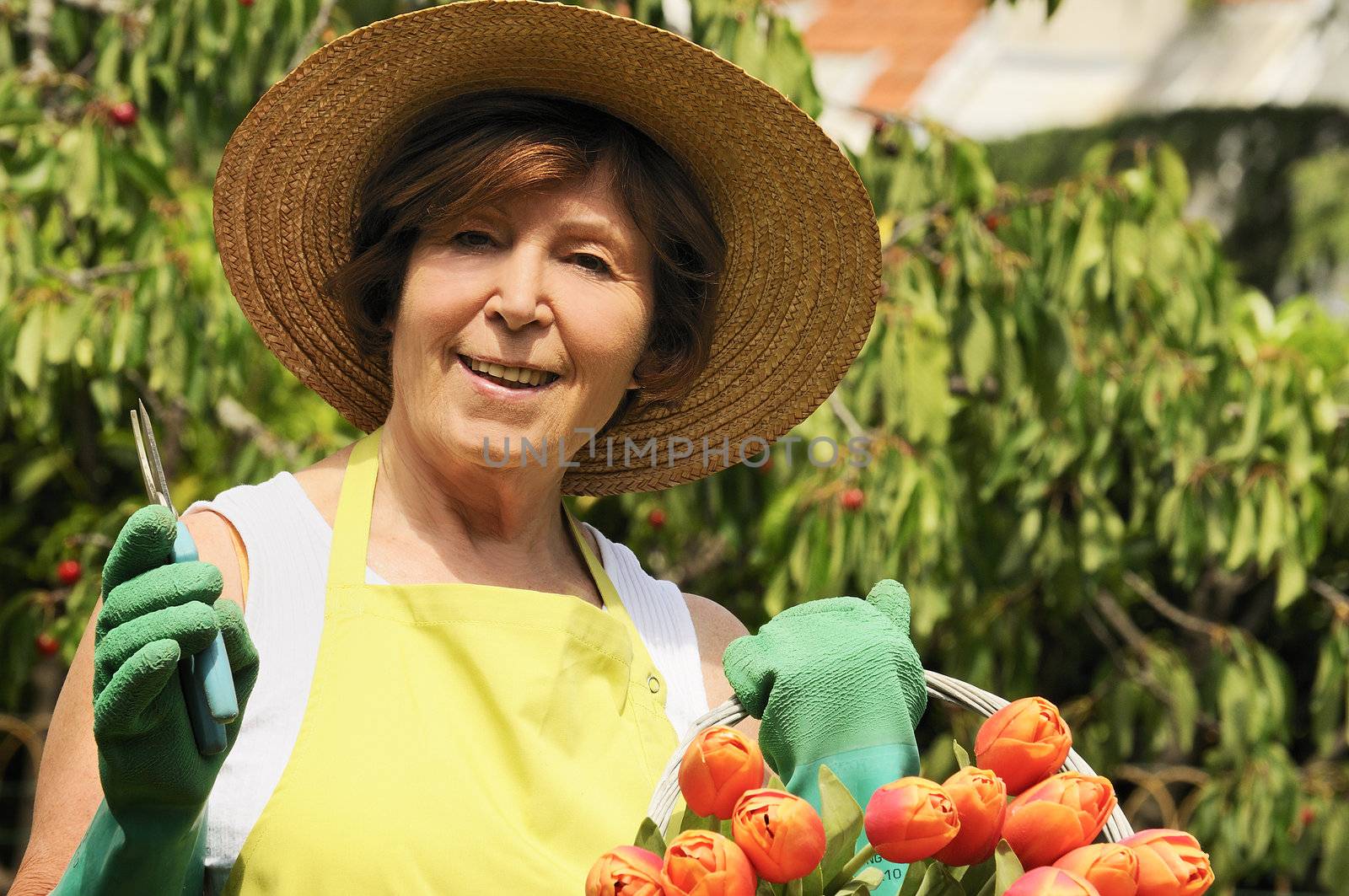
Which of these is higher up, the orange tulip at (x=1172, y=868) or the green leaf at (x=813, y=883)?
the orange tulip at (x=1172, y=868)

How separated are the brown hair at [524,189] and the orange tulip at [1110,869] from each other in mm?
753

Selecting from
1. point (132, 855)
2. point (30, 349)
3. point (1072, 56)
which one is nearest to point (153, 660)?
point (132, 855)

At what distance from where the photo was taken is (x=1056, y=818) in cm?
106

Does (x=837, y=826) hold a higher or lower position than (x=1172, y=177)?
lower

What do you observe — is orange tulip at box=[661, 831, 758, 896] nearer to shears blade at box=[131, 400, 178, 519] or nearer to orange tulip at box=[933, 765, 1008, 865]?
orange tulip at box=[933, 765, 1008, 865]

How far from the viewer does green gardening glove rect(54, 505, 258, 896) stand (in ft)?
3.36

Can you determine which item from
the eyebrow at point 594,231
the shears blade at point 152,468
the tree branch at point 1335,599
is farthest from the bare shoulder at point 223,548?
the tree branch at point 1335,599

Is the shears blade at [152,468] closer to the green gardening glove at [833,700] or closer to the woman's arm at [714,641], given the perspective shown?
the green gardening glove at [833,700]

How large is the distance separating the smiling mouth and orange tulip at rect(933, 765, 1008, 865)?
1.88ft

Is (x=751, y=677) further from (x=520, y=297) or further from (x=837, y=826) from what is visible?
(x=520, y=297)

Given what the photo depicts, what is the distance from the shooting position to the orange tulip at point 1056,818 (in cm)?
106

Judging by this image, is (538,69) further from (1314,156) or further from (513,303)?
(1314,156)

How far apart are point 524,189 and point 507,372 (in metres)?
0.17

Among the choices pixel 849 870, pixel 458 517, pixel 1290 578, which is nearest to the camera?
pixel 849 870
